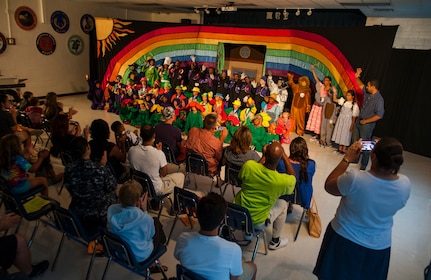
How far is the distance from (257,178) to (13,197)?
2026 millimetres

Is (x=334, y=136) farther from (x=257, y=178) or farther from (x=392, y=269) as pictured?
(x=257, y=178)

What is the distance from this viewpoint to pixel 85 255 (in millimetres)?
2996

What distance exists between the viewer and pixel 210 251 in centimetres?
174

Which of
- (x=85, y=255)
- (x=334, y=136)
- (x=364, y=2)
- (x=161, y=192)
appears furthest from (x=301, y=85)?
(x=85, y=255)

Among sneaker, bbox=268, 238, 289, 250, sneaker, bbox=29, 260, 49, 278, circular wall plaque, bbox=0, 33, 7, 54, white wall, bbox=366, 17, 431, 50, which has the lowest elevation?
sneaker, bbox=29, 260, 49, 278

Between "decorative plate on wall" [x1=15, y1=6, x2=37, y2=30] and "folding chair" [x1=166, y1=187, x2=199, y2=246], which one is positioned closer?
"folding chair" [x1=166, y1=187, x2=199, y2=246]

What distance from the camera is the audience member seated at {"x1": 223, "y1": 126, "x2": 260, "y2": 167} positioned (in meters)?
3.56

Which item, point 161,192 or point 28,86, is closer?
point 161,192

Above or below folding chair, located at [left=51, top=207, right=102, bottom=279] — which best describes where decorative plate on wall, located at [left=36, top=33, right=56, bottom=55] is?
above

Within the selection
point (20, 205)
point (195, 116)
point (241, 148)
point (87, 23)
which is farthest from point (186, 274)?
point (87, 23)

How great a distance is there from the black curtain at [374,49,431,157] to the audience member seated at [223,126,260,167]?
4.51 m

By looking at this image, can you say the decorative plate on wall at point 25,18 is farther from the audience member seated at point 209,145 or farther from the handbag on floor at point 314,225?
the handbag on floor at point 314,225

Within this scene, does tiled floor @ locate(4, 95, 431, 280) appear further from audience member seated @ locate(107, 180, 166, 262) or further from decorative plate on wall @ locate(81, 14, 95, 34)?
decorative plate on wall @ locate(81, 14, 95, 34)

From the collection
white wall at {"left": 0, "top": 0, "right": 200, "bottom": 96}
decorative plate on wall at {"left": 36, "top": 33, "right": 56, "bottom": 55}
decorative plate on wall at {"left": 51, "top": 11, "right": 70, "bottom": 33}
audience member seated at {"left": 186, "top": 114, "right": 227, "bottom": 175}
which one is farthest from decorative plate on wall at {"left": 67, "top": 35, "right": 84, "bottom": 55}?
audience member seated at {"left": 186, "top": 114, "right": 227, "bottom": 175}
